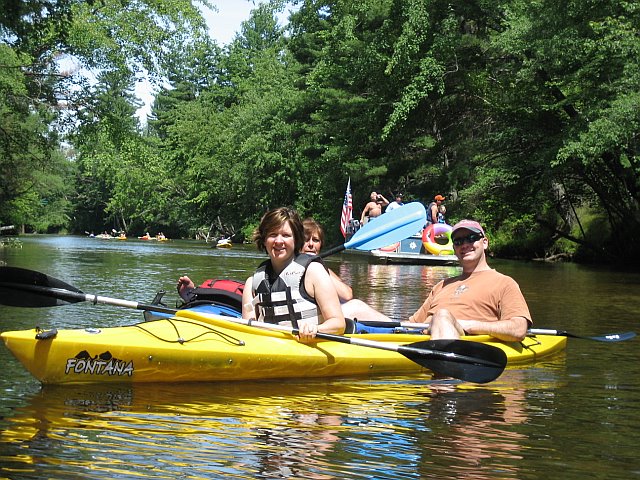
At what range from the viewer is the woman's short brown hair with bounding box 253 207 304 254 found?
5820 millimetres

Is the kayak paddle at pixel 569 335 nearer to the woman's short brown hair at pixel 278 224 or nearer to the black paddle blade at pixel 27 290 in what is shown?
the woman's short brown hair at pixel 278 224

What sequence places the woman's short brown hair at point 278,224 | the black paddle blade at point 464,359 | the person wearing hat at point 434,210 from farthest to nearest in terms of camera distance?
the person wearing hat at point 434,210 < the black paddle blade at point 464,359 < the woman's short brown hair at point 278,224

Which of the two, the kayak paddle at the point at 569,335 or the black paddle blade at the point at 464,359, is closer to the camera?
the black paddle blade at the point at 464,359

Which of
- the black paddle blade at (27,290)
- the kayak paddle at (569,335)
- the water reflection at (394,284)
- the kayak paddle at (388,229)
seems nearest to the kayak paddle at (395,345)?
the black paddle blade at (27,290)

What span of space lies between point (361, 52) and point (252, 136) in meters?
15.1

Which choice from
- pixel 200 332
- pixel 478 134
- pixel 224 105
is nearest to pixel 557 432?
pixel 200 332

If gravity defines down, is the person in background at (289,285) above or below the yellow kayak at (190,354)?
above

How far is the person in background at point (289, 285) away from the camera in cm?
588

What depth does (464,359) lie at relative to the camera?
620 centimetres

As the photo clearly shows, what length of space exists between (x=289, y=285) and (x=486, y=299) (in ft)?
5.72

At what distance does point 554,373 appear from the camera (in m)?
7.14

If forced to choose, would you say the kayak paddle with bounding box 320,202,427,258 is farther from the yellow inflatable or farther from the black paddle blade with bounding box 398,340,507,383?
the yellow inflatable

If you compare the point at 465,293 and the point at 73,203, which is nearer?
the point at 465,293

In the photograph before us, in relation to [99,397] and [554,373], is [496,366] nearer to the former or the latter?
[554,373]
